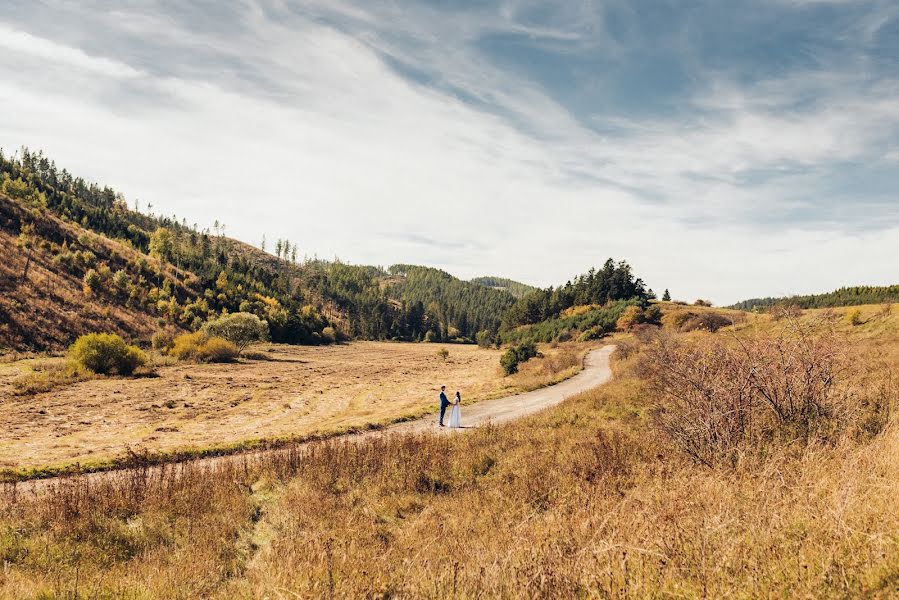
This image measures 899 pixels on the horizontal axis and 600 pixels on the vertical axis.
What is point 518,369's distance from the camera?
43.6 m

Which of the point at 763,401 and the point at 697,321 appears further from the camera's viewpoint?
the point at 697,321

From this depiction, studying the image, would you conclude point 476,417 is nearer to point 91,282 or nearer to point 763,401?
point 763,401

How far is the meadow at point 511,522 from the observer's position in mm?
4105

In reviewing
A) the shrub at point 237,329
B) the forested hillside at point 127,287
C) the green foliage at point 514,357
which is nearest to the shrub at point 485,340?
the forested hillside at point 127,287

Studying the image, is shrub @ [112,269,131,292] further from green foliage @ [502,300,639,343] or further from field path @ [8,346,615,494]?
field path @ [8,346,615,494]

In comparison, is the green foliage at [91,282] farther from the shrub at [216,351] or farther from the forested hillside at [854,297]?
the forested hillside at [854,297]

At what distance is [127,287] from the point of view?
278 ft

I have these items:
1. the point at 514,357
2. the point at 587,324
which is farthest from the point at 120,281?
the point at 587,324

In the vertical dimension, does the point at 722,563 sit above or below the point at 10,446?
above

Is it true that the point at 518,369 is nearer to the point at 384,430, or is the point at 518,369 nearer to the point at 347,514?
the point at 384,430

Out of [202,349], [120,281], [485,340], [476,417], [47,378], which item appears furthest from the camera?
[485,340]

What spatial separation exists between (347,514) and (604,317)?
7293 cm

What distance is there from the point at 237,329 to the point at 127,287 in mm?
34021

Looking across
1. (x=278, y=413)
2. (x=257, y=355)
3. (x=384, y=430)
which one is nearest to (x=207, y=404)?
(x=278, y=413)
